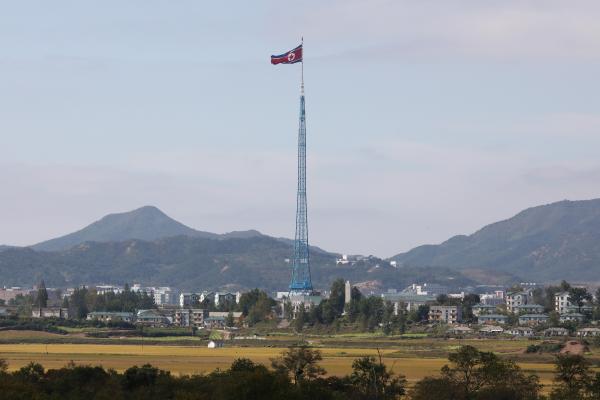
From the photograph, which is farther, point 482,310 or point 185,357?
point 482,310

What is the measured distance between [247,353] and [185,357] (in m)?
7.99

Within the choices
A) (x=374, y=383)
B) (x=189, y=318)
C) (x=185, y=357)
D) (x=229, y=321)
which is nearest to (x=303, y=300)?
(x=229, y=321)

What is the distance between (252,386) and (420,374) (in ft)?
111

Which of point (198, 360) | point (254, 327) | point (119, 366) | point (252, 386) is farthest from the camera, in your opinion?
point (254, 327)

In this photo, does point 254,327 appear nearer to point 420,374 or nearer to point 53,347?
point 53,347

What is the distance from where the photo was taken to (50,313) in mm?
189375

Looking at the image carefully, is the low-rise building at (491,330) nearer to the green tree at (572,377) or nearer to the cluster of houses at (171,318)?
the cluster of houses at (171,318)

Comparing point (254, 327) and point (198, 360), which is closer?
point (198, 360)

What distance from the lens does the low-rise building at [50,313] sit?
606 ft

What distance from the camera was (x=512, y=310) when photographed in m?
184

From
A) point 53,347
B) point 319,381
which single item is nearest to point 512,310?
point 53,347

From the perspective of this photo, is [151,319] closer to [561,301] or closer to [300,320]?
[300,320]

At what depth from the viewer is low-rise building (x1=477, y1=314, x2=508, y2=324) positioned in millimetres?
166562

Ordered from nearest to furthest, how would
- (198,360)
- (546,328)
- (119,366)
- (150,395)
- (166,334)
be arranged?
(150,395)
(119,366)
(198,360)
(546,328)
(166,334)
